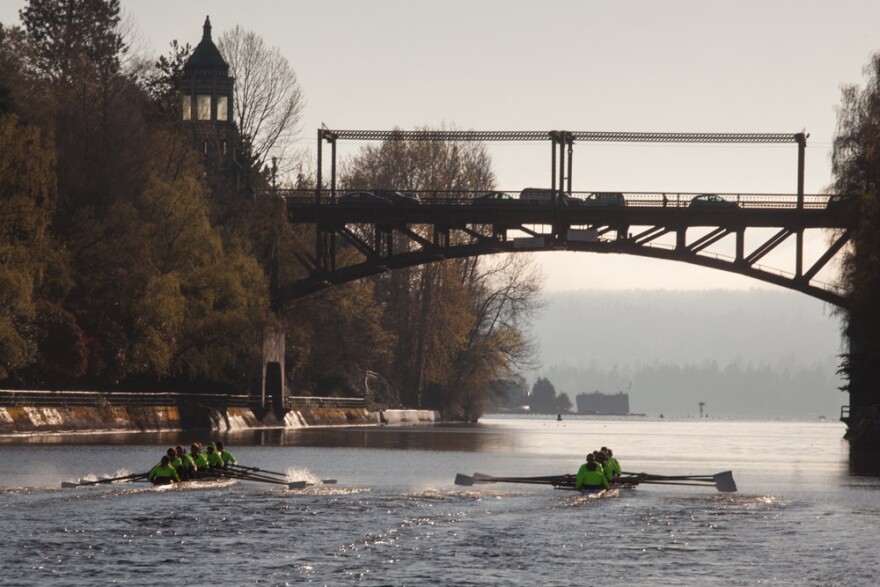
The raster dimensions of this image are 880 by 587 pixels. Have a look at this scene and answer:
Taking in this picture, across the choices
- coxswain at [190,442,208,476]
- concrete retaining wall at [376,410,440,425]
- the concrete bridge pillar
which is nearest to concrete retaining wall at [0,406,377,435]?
the concrete bridge pillar

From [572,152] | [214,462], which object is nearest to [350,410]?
[572,152]

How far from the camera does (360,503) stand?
3706 centimetres

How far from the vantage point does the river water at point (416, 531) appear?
25.7 meters

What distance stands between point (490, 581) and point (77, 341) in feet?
152

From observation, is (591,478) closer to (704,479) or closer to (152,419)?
(704,479)

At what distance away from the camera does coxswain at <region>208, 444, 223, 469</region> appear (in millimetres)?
42750

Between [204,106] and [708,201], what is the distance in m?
45.6

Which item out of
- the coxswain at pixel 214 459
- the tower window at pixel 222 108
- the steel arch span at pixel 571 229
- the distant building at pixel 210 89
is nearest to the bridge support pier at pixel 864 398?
Result: the steel arch span at pixel 571 229

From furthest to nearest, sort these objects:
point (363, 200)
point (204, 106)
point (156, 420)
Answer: point (204, 106), point (363, 200), point (156, 420)

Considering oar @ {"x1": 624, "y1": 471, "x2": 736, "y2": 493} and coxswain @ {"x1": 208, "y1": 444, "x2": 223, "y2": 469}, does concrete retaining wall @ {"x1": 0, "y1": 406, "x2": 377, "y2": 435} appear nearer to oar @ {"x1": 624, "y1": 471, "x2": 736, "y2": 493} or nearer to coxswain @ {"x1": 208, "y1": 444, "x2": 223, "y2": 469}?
coxswain @ {"x1": 208, "y1": 444, "x2": 223, "y2": 469}

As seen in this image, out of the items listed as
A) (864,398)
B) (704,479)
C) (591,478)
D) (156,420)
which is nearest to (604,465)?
(591,478)

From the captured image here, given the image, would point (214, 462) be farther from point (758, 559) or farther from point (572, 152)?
point (572, 152)

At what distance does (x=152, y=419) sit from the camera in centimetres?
7425

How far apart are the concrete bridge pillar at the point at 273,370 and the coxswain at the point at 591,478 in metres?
48.5
